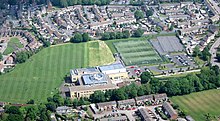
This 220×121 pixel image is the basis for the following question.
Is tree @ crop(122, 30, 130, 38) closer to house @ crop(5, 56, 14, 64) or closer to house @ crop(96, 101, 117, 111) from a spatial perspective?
house @ crop(5, 56, 14, 64)

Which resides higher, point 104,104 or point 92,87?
point 92,87

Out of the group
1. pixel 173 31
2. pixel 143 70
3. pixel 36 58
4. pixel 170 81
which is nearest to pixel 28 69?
pixel 36 58

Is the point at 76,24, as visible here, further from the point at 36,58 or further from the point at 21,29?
the point at 36,58

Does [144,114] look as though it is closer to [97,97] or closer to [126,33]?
[97,97]

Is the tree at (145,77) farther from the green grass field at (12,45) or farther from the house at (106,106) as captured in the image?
the green grass field at (12,45)

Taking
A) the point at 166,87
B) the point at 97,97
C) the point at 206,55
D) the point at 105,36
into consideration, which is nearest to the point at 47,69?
the point at 97,97

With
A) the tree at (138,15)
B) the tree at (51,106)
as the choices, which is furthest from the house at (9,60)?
the tree at (138,15)
